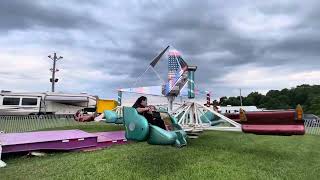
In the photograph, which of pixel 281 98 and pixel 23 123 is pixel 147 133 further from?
pixel 281 98

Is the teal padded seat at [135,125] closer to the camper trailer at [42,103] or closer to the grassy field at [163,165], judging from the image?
the grassy field at [163,165]

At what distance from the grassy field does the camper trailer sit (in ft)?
85.0

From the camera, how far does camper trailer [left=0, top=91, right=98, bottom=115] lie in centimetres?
3266

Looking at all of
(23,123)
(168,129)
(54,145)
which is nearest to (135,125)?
(168,129)

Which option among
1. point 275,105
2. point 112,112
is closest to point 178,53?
point 112,112

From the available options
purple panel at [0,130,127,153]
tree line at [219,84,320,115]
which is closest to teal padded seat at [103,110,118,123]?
purple panel at [0,130,127,153]

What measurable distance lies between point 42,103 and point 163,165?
29.2 meters

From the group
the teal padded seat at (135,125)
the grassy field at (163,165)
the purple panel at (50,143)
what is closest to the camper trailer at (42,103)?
the purple panel at (50,143)

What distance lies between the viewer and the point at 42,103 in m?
34.2

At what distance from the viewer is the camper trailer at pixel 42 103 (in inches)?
1286

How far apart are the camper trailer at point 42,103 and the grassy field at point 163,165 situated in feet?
85.0

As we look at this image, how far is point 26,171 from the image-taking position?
7.14m

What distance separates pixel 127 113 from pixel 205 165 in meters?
2.20

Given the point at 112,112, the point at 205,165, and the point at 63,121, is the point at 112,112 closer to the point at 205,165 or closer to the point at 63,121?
the point at 63,121
